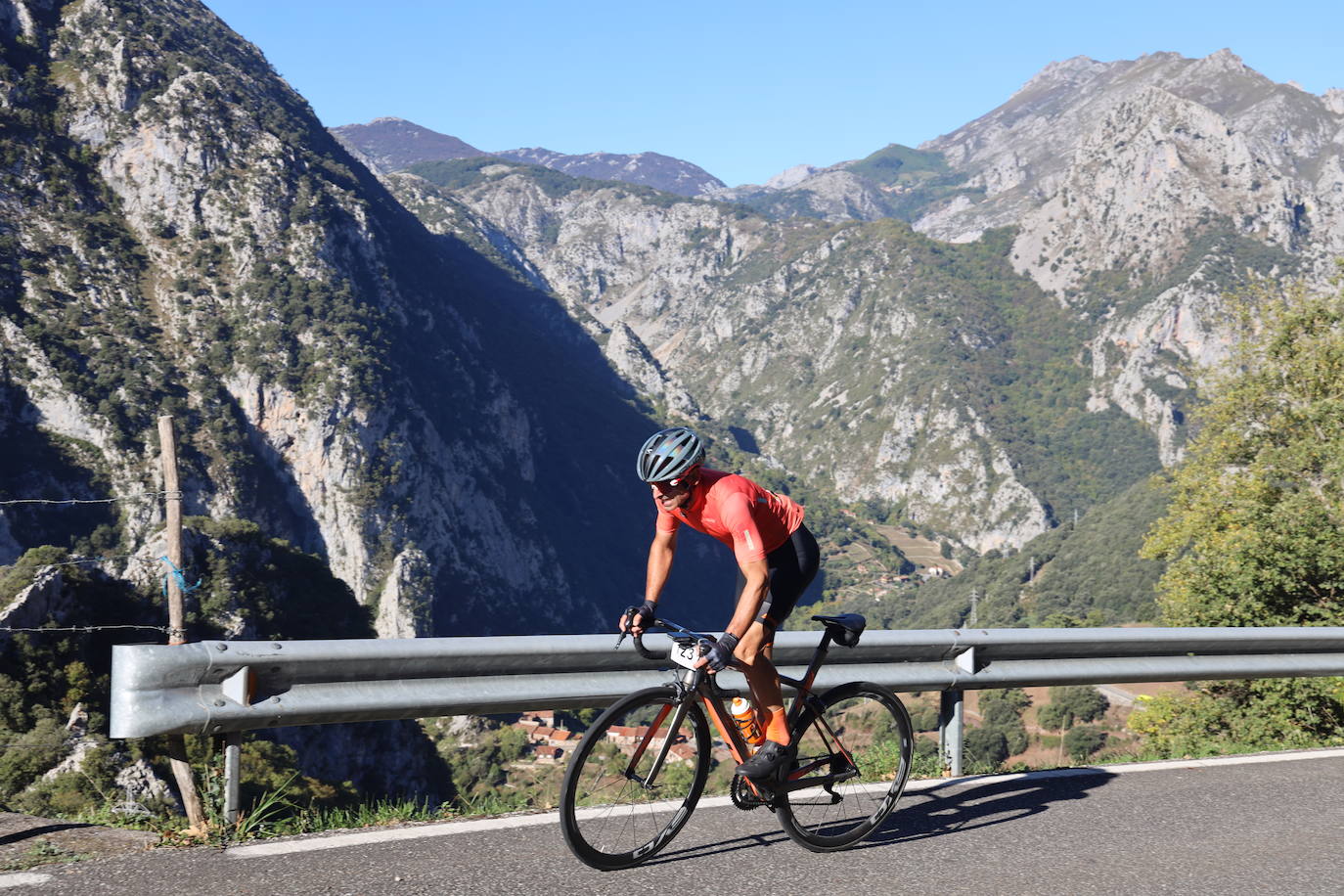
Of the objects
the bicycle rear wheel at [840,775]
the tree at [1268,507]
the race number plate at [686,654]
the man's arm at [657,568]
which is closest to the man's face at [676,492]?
the man's arm at [657,568]

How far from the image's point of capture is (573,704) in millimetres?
4949

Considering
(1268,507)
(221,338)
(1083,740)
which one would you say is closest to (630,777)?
(1268,507)

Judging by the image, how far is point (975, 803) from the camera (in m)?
5.58

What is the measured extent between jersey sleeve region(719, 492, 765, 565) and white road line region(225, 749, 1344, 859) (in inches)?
57.4

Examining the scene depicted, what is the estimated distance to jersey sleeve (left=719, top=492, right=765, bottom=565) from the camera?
427 centimetres

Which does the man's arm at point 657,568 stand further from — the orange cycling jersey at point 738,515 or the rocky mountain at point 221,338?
the rocky mountain at point 221,338

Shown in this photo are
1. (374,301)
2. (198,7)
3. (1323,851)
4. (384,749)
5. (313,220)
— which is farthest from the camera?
(198,7)

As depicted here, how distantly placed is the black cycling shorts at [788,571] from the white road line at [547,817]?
1.23 metres

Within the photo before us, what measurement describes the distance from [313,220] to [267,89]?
47.7 metres

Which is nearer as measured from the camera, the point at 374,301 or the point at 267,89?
the point at 374,301

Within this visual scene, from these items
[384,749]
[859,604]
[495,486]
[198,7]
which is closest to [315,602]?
[384,749]

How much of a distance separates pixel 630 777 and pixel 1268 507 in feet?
59.4

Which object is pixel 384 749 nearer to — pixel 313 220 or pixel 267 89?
pixel 313 220

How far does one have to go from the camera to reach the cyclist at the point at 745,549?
14.0ft
